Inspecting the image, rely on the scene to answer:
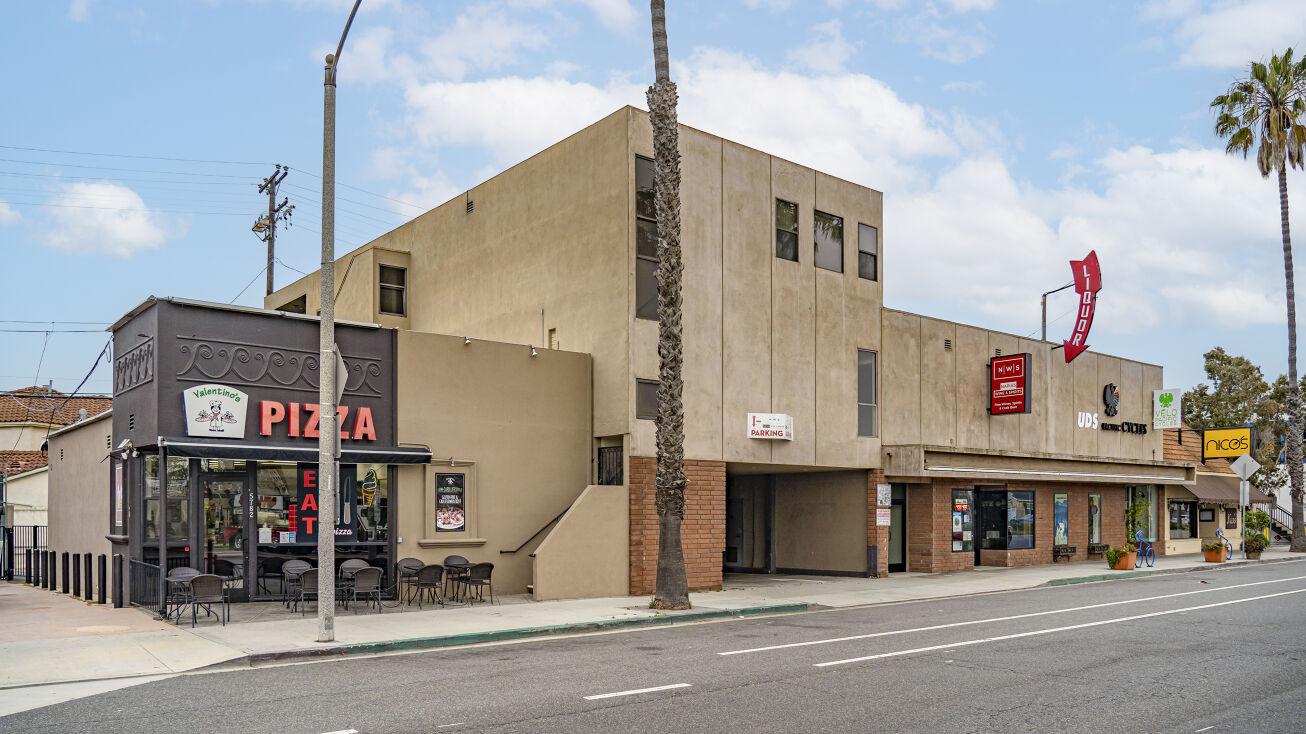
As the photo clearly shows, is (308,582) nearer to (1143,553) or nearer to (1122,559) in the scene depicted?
(1122,559)

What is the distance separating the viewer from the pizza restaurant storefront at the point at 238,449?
17.0 m

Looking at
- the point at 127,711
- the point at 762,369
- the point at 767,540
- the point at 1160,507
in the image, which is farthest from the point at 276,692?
the point at 1160,507

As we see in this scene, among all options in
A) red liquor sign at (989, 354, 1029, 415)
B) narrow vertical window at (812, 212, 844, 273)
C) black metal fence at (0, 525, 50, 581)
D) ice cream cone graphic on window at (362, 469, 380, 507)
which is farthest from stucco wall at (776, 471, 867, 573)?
black metal fence at (0, 525, 50, 581)

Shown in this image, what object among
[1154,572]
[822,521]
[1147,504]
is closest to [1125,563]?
[1154,572]

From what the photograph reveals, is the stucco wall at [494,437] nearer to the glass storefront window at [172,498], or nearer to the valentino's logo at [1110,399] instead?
the glass storefront window at [172,498]

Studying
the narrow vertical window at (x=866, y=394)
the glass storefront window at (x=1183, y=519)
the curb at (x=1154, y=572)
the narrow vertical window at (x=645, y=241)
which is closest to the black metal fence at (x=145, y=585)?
the narrow vertical window at (x=645, y=241)

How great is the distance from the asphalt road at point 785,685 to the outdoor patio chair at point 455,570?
434 cm

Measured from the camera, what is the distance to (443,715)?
30.0ft

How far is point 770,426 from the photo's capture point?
76.9 feet

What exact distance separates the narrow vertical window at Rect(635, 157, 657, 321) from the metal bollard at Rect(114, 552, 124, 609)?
34.5ft

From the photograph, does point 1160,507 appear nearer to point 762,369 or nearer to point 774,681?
point 762,369

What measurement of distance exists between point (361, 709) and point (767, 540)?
2038 cm

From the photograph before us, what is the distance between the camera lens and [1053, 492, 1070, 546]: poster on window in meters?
32.7

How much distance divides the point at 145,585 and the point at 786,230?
15383mm
